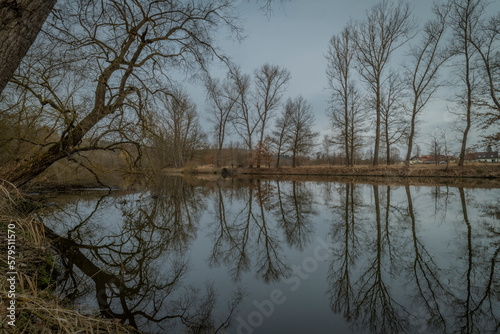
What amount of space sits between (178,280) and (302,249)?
203 cm

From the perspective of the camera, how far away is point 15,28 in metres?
2.06

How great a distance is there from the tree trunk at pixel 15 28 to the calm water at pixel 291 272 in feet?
7.57

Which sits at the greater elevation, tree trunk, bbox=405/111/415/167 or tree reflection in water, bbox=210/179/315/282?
tree trunk, bbox=405/111/415/167

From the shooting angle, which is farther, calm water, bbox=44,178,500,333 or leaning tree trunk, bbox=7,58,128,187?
leaning tree trunk, bbox=7,58,128,187

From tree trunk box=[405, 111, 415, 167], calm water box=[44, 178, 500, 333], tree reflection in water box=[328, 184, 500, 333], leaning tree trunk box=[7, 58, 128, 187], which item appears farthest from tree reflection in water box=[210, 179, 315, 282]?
tree trunk box=[405, 111, 415, 167]

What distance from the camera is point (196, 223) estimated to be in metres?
5.62

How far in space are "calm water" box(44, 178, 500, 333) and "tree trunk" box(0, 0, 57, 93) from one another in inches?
90.9

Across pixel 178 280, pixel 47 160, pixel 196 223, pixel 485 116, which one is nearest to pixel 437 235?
pixel 178 280

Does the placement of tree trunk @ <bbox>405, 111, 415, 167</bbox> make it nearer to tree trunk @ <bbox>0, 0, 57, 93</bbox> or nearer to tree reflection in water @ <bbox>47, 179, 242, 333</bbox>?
tree reflection in water @ <bbox>47, 179, 242, 333</bbox>

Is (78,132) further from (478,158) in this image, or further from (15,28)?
(478,158)

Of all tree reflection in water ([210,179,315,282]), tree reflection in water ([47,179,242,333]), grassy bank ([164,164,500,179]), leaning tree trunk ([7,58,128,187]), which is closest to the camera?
tree reflection in water ([47,179,242,333])

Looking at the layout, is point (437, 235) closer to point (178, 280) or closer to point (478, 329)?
point (478, 329)

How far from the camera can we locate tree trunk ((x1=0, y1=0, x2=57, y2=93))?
2.01m

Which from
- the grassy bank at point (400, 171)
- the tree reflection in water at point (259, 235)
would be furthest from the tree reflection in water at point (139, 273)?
the grassy bank at point (400, 171)
